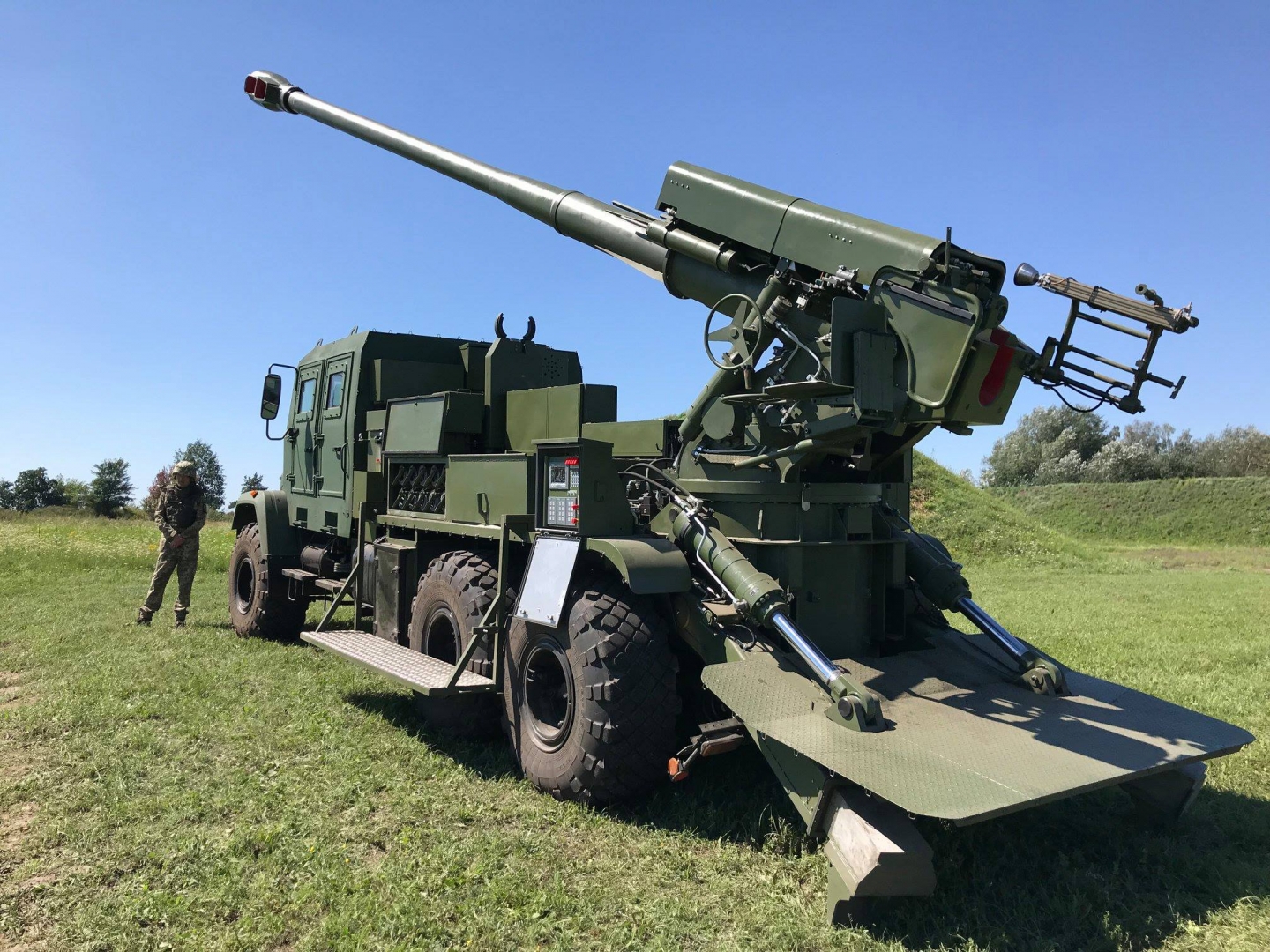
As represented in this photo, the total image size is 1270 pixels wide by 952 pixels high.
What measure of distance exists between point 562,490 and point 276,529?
18.9 feet

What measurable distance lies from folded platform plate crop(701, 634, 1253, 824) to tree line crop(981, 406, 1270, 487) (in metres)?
49.0

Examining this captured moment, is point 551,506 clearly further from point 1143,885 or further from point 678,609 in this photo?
point 1143,885

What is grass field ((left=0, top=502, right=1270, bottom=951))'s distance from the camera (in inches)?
141

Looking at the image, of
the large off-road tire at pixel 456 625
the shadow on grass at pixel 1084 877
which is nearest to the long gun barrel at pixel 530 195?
the large off-road tire at pixel 456 625

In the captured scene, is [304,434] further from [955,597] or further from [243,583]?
[955,597]

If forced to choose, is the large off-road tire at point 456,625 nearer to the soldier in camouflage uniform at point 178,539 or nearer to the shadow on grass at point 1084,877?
the shadow on grass at point 1084,877

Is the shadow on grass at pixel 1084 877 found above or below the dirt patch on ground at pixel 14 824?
above

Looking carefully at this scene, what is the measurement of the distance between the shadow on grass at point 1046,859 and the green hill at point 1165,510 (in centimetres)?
3624

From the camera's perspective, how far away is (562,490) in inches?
208

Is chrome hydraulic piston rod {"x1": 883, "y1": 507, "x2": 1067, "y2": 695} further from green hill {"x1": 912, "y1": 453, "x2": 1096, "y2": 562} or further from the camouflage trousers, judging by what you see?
green hill {"x1": 912, "y1": 453, "x2": 1096, "y2": 562}

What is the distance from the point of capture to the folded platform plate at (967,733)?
3598mm

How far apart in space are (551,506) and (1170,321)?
3336 millimetres

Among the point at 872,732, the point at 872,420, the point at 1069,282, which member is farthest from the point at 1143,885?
the point at 1069,282

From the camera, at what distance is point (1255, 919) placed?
12.1 feet
